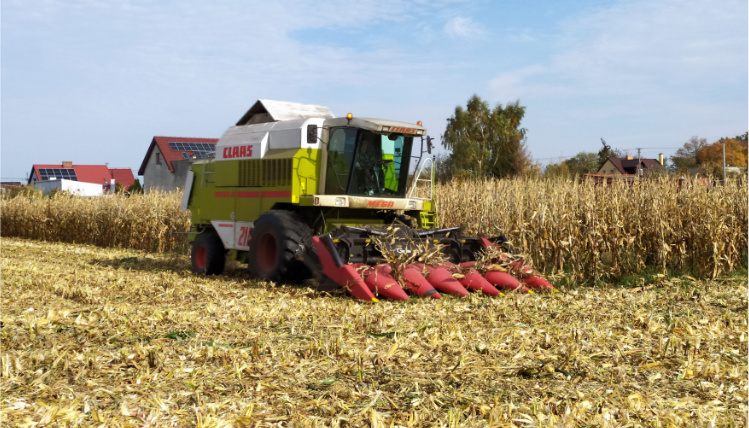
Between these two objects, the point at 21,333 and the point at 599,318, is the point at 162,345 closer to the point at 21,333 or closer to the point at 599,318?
the point at 21,333

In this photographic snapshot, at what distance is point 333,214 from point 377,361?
5.74 meters

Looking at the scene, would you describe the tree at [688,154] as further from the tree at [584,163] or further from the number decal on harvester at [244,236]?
the number decal on harvester at [244,236]

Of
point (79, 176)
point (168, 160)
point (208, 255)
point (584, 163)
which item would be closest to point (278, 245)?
point (208, 255)

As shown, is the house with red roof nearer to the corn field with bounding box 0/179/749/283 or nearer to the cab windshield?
the cab windshield

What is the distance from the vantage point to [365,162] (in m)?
10.8

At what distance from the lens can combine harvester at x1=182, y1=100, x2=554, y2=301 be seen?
30.0 ft

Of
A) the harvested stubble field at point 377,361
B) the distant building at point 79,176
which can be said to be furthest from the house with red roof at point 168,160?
the harvested stubble field at point 377,361

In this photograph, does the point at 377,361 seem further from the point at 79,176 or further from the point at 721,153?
the point at 79,176

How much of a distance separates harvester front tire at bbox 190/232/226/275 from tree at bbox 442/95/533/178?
33.9 m

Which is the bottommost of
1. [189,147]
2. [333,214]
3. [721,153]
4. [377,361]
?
[377,361]

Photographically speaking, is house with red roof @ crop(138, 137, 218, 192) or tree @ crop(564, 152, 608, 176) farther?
tree @ crop(564, 152, 608, 176)

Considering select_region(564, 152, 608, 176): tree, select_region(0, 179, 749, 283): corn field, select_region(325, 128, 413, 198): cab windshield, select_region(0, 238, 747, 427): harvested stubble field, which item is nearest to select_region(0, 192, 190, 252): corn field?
select_region(325, 128, 413, 198): cab windshield

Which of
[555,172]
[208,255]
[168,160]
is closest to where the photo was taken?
[208,255]

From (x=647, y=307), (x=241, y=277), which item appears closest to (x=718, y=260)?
(x=647, y=307)
